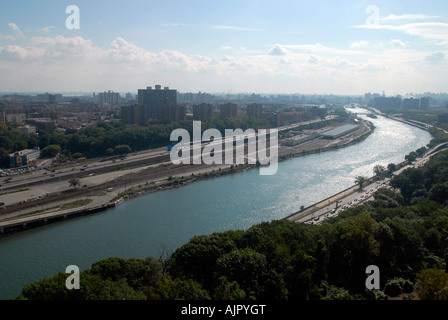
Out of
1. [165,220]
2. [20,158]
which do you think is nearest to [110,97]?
[20,158]

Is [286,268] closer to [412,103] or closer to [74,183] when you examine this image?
[74,183]

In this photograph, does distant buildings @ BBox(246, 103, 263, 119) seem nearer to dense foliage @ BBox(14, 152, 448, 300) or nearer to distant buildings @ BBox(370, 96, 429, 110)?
dense foliage @ BBox(14, 152, 448, 300)

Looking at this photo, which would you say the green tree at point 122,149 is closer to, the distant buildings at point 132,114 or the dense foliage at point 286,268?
the distant buildings at point 132,114

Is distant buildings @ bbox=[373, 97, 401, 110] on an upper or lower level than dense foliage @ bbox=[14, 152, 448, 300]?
upper

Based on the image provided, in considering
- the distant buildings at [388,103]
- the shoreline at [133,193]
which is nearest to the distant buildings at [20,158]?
the shoreline at [133,193]

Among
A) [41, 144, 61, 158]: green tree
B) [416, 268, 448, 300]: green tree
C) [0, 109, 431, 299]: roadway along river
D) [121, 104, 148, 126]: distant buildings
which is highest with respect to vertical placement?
[121, 104, 148, 126]: distant buildings

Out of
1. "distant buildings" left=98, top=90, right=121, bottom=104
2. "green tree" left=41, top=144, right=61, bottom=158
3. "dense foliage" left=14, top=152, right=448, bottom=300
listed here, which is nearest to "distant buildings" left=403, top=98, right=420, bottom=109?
"distant buildings" left=98, top=90, right=121, bottom=104
